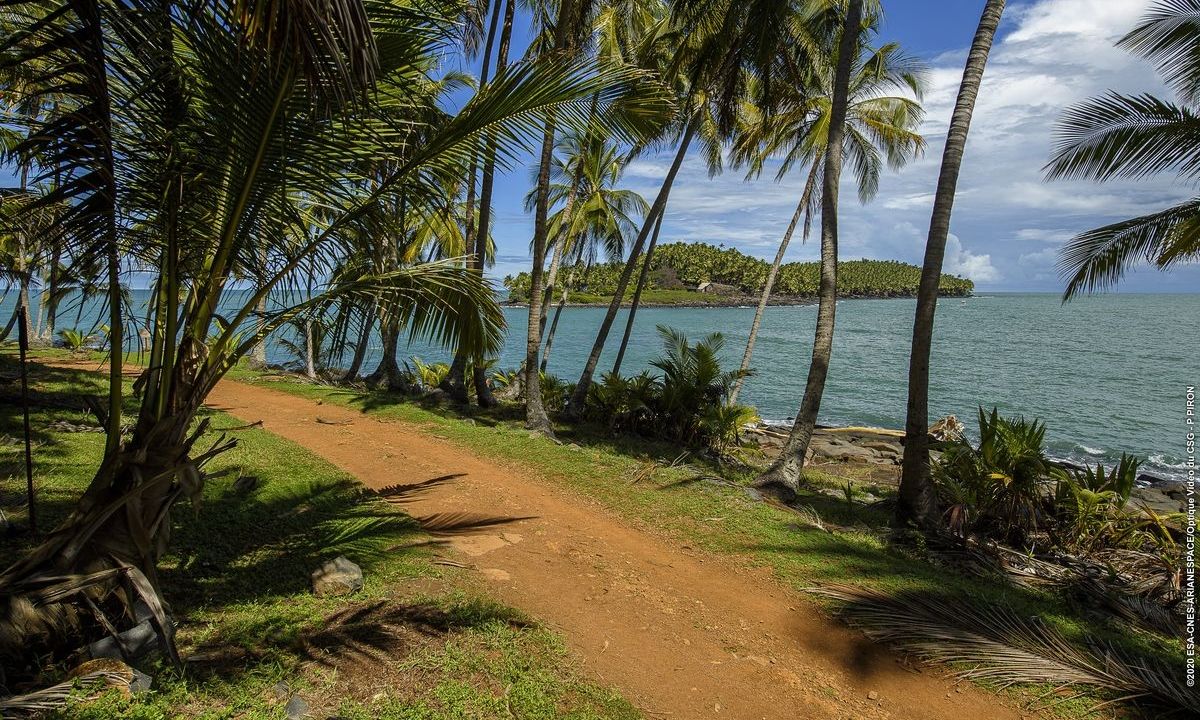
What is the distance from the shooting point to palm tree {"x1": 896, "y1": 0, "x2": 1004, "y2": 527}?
7148mm

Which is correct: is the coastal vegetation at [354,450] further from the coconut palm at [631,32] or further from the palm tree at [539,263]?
the coconut palm at [631,32]

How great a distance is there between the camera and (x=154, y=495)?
11.2 ft

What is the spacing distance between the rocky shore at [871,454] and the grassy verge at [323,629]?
10.6 meters

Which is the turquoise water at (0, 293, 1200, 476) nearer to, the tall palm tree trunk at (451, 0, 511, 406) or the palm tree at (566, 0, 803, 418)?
the tall palm tree trunk at (451, 0, 511, 406)

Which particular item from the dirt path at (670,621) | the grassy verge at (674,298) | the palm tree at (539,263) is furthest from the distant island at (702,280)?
the dirt path at (670,621)

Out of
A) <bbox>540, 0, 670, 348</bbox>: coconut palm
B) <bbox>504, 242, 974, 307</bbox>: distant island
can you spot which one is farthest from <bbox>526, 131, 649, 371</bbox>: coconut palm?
<bbox>504, 242, 974, 307</bbox>: distant island

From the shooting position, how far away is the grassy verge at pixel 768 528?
200 inches

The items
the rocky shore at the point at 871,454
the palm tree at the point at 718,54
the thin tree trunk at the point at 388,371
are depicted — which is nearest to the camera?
the palm tree at the point at 718,54

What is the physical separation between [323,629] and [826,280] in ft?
24.8

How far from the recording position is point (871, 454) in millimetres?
17375

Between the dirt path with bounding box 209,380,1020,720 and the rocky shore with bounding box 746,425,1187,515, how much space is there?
869cm

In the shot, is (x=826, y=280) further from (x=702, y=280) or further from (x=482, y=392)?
(x=702, y=280)

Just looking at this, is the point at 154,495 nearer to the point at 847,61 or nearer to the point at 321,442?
the point at 321,442

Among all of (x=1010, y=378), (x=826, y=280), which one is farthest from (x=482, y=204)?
(x=1010, y=378)
